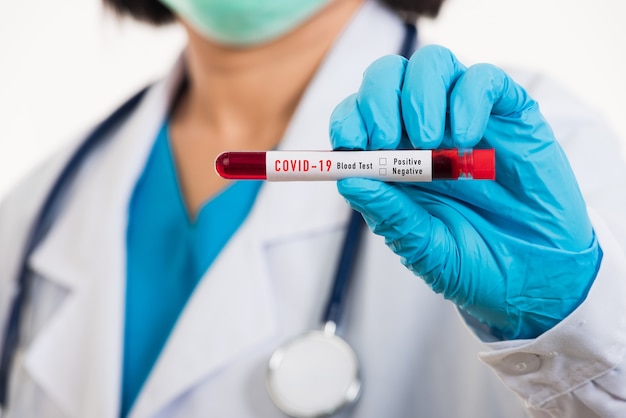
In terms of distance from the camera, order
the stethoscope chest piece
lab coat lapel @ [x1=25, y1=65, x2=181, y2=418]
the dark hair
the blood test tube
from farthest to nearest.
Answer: the dark hair
lab coat lapel @ [x1=25, y1=65, x2=181, y2=418]
the stethoscope chest piece
the blood test tube

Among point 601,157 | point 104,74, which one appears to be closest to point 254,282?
point 601,157

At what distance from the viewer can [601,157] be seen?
2.45 ft

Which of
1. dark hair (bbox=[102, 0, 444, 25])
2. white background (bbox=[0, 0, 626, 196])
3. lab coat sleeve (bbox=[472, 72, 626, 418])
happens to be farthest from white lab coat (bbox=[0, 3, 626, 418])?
white background (bbox=[0, 0, 626, 196])

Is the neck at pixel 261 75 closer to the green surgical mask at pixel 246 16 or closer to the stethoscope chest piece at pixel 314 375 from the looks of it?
the green surgical mask at pixel 246 16

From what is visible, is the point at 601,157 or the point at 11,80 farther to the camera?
the point at 11,80

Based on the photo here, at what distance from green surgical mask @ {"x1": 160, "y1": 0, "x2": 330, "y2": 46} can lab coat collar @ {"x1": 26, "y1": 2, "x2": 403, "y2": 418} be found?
73 mm

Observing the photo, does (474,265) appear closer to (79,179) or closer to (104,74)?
(79,179)

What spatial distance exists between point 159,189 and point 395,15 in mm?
414

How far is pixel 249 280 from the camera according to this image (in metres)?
0.87

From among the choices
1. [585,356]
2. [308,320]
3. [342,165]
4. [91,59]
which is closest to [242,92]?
[308,320]

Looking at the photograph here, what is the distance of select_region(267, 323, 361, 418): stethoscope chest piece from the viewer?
780mm

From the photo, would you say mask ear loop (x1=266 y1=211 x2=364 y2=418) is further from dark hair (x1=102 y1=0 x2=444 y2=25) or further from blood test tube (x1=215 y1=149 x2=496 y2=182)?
dark hair (x1=102 y1=0 x2=444 y2=25)

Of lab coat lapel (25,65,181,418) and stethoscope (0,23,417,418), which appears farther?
lab coat lapel (25,65,181,418)

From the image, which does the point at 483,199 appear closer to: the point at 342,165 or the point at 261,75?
the point at 342,165
